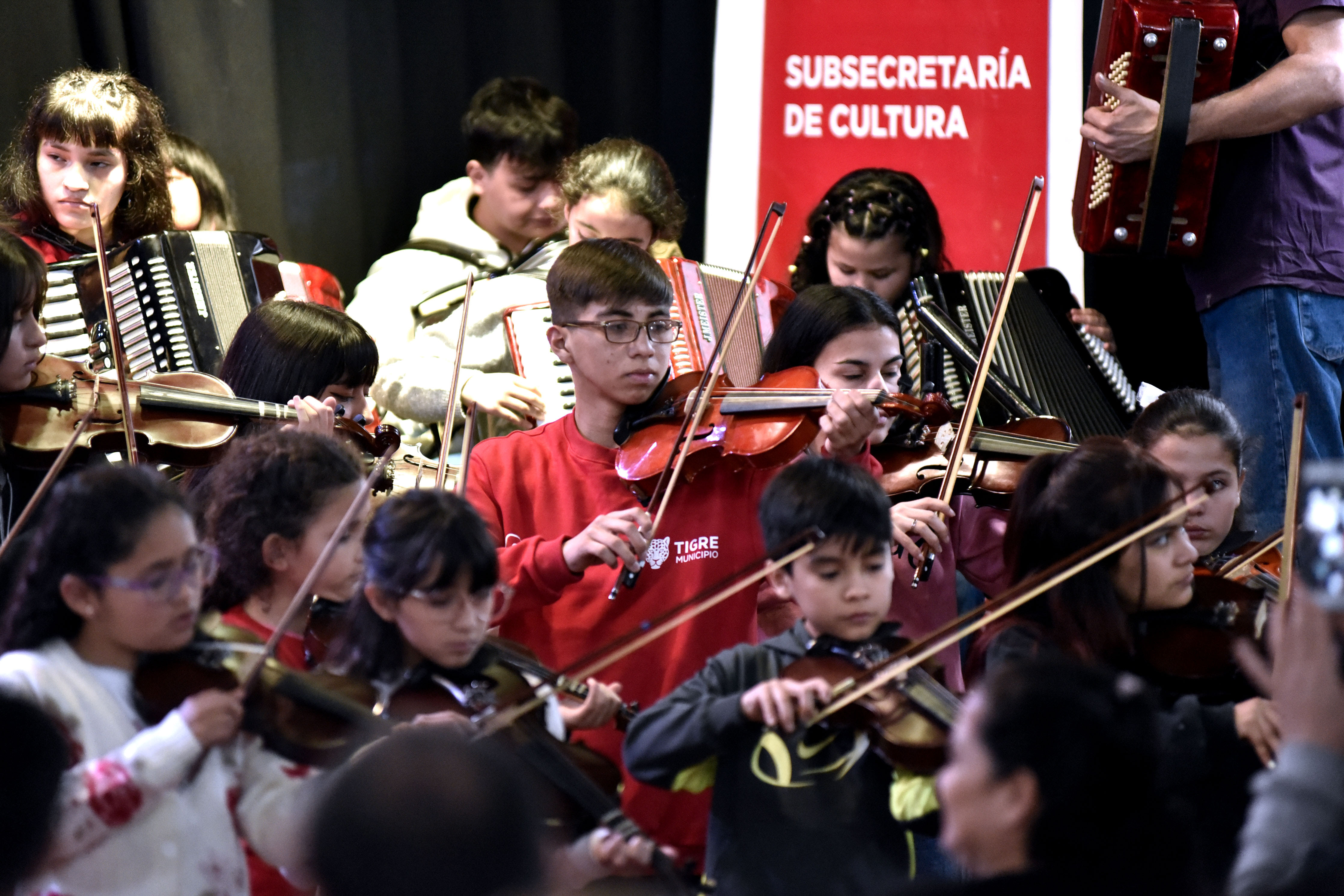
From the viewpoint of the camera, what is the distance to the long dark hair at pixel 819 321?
103 inches

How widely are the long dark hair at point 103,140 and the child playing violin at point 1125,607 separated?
6.79ft

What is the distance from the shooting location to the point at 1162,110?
2.85 metres

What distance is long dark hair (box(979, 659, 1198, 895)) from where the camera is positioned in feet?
4.37

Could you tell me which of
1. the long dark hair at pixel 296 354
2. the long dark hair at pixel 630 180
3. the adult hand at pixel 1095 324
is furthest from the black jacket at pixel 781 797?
the adult hand at pixel 1095 324

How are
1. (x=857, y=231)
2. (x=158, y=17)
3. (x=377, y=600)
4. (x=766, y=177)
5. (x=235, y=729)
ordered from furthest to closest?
(x=766, y=177)
(x=158, y=17)
(x=857, y=231)
(x=377, y=600)
(x=235, y=729)

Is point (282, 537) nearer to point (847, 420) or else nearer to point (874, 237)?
point (847, 420)

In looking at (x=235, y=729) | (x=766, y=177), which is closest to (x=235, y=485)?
(x=235, y=729)

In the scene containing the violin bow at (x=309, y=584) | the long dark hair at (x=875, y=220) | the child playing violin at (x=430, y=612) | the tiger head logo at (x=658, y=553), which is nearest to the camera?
the violin bow at (x=309, y=584)

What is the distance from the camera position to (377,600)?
5.82ft

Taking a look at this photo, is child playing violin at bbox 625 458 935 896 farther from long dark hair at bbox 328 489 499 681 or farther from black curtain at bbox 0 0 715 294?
black curtain at bbox 0 0 715 294

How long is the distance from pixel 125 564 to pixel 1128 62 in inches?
83.8

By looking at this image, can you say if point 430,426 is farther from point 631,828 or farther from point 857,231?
point 631,828

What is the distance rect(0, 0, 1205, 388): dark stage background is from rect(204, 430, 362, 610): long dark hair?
1.87 m

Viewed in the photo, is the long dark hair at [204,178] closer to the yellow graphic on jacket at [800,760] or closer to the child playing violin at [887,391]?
the child playing violin at [887,391]
